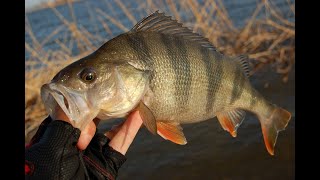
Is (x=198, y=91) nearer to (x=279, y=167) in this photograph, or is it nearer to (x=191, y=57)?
(x=191, y=57)

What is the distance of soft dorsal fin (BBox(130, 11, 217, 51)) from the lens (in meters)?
2.06

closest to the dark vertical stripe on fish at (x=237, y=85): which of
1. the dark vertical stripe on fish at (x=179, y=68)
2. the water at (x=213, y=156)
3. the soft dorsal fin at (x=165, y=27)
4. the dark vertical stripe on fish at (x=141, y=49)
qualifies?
the soft dorsal fin at (x=165, y=27)

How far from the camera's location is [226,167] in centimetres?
365

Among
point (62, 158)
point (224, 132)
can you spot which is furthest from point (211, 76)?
point (224, 132)

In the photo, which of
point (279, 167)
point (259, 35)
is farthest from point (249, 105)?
point (259, 35)

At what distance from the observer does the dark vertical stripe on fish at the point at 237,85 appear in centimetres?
233

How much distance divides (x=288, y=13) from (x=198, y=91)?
5.39 m

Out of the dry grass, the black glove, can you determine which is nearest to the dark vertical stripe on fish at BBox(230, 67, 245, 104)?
the black glove

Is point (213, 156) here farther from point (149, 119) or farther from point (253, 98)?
point (149, 119)

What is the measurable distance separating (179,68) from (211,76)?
25 cm

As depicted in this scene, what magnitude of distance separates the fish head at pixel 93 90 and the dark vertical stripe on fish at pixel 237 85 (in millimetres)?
671

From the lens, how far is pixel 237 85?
2.35m
